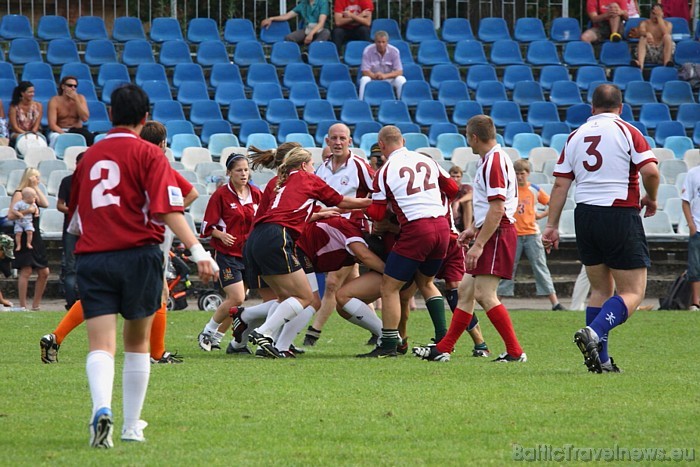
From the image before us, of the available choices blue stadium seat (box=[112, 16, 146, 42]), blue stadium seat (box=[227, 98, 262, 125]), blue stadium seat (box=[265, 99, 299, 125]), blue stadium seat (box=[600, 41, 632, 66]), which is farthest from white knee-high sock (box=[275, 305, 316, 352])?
blue stadium seat (box=[600, 41, 632, 66])

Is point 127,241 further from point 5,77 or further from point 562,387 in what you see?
point 5,77

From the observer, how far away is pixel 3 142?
18.2 metres

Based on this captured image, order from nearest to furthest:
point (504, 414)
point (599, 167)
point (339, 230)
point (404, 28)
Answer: point (504, 414)
point (599, 167)
point (339, 230)
point (404, 28)

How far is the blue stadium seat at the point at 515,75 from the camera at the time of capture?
22078mm

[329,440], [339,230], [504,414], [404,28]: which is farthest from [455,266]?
[404,28]

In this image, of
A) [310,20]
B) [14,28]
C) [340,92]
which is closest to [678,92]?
[340,92]

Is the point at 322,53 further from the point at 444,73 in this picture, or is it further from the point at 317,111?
the point at 444,73

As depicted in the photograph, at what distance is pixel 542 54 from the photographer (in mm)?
22828

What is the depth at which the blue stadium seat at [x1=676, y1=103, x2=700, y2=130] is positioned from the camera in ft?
70.9

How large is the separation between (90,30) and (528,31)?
888 cm

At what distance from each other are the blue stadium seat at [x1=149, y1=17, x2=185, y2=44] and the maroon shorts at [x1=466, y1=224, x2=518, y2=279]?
14.5 m

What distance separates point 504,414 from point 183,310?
887 cm

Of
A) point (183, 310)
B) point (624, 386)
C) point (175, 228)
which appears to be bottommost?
point (183, 310)

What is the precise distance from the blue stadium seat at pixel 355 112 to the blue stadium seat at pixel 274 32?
3.11m
